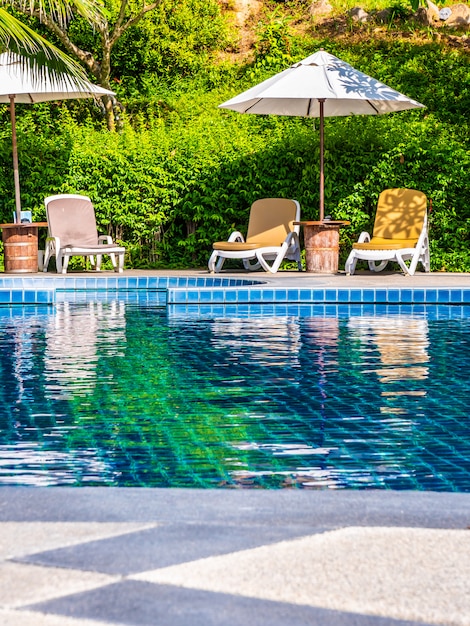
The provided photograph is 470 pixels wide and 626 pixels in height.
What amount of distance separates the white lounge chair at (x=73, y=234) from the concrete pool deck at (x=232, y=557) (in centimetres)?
998

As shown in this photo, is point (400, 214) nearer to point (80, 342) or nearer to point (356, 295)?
point (356, 295)

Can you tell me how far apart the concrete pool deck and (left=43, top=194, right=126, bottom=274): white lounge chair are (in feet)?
32.7

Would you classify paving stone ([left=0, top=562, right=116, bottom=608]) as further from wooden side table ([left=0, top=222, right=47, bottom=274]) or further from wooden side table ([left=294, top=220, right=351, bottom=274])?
wooden side table ([left=0, top=222, right=47, bottom=274])

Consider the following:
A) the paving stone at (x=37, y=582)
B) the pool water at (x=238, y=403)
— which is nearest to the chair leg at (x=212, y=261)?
the pool water at (x=238, y=403)

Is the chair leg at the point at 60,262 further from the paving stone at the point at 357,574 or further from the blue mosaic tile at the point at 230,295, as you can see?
the paving stone at the point at 357,574

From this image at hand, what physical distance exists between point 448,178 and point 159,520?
1078 cm

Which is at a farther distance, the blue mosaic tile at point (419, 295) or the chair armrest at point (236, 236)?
the chair armrest at point (236, 236)

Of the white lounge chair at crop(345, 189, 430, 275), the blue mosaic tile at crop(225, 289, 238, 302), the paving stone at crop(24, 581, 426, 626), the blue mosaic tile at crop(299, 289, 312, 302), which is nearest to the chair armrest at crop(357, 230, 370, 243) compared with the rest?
the white lounge chair at crop(345, 189, 430, 275)

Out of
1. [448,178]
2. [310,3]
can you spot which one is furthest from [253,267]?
[310,3]

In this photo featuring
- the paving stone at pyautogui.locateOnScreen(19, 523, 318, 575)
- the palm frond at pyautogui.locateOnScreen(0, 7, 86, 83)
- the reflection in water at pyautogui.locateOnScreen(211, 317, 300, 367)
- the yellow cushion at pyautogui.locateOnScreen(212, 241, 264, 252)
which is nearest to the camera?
the paving stone at pyautogui.locateOnScreen(19, 523, 318, 575)

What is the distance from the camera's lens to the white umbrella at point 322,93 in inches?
478

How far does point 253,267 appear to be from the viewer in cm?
1353

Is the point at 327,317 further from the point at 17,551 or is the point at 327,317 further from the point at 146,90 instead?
the point at 146,90

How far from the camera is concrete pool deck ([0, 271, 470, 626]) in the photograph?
2.13 metres
